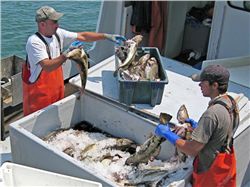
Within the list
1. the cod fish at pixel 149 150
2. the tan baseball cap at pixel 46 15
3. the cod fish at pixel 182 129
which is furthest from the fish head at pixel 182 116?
the tan baseball cap at pixel 46 15

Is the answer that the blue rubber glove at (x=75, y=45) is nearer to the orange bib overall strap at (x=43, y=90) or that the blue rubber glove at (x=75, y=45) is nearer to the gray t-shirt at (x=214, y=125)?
the orange bib overall strap at (x=43, y=90)

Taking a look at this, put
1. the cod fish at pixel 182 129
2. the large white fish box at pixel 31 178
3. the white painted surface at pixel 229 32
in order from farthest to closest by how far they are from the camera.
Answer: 1. the white painted surface at pixel 229 32
2. the cod fish at pixel 182 129
3. the large white fish box at pixel 31 178

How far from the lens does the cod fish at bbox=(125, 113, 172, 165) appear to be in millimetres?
3646

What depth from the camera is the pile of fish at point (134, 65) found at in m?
4.18

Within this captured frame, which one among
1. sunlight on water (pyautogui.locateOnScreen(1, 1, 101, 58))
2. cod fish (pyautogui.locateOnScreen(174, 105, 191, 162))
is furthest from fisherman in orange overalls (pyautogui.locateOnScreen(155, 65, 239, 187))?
sunlight on water (pyautogui.locateOnScreen(1, 1, 101, 58))

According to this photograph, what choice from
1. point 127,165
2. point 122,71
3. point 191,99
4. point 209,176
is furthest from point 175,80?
point 209,176

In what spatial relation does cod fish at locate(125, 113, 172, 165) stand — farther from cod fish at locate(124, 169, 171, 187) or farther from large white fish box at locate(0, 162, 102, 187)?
large white fish box at locate(0, 162, 102, 187)

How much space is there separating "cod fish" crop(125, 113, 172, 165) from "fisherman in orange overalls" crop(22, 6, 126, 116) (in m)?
1.02

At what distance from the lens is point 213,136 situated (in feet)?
10.3

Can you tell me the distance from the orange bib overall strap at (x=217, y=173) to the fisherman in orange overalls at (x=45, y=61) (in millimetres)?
1541

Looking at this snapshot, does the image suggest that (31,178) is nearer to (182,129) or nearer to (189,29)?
(182,129)

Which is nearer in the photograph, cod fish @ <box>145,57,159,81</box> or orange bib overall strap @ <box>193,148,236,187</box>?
orange bib overall strap @ <box>193,148,236,187</box>

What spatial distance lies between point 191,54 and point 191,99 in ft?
6.22

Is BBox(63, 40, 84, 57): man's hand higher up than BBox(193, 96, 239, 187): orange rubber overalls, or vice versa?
BBox(63, 40, 84, 57): man's hand
